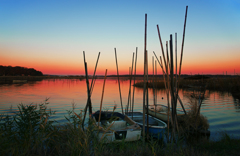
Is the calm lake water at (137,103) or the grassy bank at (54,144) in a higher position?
the grassy bank at (54,144)

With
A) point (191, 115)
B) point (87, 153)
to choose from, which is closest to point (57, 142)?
point (87, 153)

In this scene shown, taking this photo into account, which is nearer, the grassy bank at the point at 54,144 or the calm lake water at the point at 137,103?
the grassy bank at the point at 54,144

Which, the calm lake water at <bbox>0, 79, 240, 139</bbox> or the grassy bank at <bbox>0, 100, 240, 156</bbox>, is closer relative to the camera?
the grassy bank at <bbox>0, 100, 240, 156</bbox>

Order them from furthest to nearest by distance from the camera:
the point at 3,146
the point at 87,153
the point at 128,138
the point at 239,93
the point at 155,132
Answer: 1. the point at 239,93
2. the point at 155,132
3. the point at 128,138
4. the point at 87,153
5. the point at 3,146

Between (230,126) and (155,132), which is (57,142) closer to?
(155,132)

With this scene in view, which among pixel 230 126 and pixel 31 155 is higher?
pixel 31 155

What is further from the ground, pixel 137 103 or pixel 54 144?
pixel 54 144

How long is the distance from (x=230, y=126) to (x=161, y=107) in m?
3.71

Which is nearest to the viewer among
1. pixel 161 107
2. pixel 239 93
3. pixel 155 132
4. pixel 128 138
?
pixel 128 138

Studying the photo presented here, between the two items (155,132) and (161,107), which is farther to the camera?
(161,107)

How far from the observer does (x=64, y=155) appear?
3367 millimetres

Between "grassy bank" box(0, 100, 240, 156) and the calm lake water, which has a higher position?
"grassy bank" box(0, 100, 240, 156)

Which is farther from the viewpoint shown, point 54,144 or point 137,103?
point 137,103

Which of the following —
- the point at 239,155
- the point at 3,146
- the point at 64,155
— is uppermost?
the point at 3,146
